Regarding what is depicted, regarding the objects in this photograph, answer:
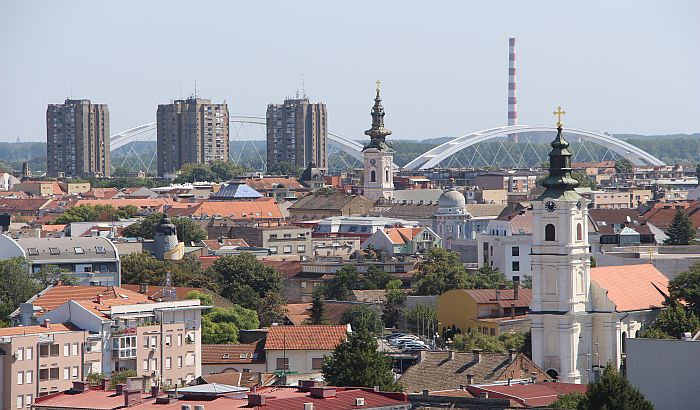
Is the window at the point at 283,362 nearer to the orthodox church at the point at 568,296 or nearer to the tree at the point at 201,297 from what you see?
the orthodox church at the point at 568,296

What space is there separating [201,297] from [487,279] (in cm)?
1702

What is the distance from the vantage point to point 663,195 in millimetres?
168375

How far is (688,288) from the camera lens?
66.2 meters

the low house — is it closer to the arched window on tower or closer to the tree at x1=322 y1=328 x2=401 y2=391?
the tree at x1=322 y1=328 x2=401 y2=391

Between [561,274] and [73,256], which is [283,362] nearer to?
[561,274]

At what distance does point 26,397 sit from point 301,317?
75.7ft

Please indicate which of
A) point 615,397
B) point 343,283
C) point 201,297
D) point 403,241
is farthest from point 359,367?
point 403,241

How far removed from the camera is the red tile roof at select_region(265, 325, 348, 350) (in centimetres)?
5984

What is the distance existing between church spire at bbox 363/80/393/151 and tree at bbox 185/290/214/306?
6917cm

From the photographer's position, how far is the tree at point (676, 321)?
61.5m

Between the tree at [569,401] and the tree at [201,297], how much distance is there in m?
26.8

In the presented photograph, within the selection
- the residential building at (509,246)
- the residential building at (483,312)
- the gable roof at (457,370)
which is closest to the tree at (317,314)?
the residential building at (483,312)

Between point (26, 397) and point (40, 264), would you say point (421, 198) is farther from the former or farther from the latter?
point (26, 397)

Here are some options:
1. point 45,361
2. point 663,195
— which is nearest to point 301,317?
point 45,361
